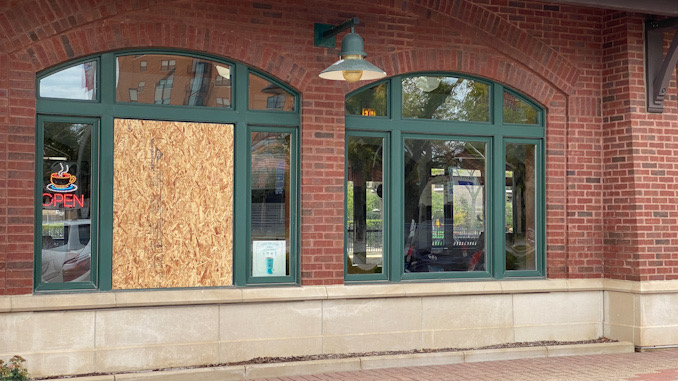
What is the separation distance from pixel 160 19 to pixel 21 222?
8.35ft

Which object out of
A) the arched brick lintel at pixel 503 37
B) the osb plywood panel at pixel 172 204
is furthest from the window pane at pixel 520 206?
the osb plywood panel at pixel 172 204

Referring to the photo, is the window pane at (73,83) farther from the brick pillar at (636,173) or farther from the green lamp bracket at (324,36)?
the brick pillar at (636,173)

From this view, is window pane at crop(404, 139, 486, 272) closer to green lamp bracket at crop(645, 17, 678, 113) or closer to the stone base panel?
the stone base panel

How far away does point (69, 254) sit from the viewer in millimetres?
8602

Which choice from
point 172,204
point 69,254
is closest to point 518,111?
point 172,204

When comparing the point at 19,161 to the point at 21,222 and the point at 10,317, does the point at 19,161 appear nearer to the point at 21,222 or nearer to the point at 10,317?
the point at 21,222

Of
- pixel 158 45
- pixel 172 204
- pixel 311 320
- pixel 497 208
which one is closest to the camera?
pixel 158 45

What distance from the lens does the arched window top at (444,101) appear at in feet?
32.9

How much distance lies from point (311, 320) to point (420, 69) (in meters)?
3.28

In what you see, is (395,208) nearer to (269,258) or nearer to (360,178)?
(360,178)

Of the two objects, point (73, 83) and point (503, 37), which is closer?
point (73, 83)

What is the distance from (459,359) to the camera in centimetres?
983

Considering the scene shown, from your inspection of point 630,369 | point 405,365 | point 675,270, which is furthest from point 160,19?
point 675,270

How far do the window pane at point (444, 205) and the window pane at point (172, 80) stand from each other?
96.8 inches
